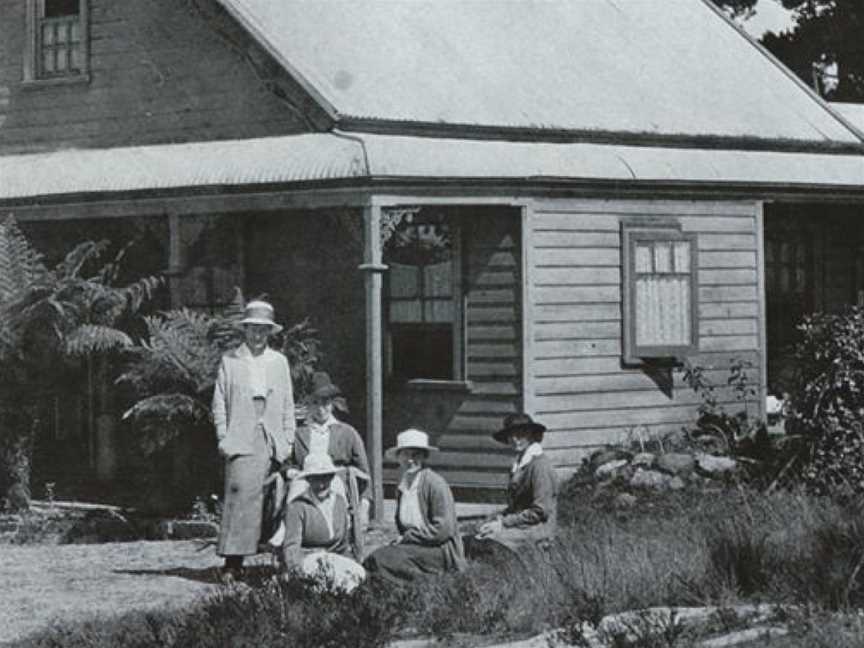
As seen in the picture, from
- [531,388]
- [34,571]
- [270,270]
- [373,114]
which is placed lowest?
[34,571]

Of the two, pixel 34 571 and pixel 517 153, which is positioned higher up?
pixel 517 153

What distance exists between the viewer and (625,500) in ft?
53.3

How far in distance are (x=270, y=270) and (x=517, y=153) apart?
3.28m

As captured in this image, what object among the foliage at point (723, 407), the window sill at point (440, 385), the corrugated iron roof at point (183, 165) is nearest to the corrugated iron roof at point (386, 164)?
the corrugated iron roof at point (183, 165)

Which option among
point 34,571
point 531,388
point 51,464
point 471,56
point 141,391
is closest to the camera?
point 34,571

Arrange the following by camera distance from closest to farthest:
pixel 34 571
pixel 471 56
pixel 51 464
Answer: pixel 34 571 < pixel 471 56 < pixel 51 464

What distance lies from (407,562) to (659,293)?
8.69 metres

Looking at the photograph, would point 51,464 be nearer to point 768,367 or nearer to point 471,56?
point 471,56

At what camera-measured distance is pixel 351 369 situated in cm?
1962

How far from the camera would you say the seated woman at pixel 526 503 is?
12.1 m

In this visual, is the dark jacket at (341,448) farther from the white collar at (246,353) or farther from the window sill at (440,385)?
the window sill at (440,385)

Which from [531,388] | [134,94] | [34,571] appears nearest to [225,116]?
[134,94]

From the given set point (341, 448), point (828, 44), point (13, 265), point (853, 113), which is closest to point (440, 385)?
point (13, 265)

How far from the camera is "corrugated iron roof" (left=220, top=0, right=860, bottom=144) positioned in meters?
18.7
